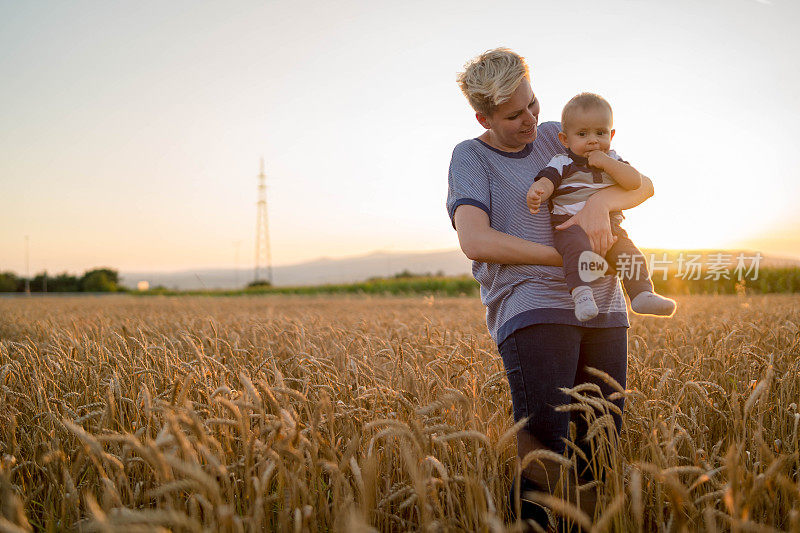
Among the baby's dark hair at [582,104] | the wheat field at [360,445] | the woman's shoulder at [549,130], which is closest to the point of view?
the wheat field at [360,445]

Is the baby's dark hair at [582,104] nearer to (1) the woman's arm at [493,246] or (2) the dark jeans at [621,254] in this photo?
(2) the dark jeans at [621,254]

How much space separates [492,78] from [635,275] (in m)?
1.28

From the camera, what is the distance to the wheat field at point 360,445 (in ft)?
5.17

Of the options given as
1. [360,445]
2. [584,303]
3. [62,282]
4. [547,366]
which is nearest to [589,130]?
[584,303]

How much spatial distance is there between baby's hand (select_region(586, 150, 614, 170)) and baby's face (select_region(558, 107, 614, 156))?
61mm

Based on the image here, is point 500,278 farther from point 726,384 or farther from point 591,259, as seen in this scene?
point 726,384

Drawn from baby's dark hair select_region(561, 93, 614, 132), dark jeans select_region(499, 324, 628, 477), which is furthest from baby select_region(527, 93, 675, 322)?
dark jeans select_region(499, 324, 628, 477)

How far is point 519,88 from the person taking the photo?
2.39 m

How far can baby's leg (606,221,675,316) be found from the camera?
2.60m

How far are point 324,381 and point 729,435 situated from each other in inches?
89.0

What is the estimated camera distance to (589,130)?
2793mm

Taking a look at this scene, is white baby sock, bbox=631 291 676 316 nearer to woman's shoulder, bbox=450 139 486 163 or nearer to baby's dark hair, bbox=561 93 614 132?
baby's dark hair, bbox=561 93 614 132

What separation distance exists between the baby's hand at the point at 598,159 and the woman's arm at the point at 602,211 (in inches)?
5.0

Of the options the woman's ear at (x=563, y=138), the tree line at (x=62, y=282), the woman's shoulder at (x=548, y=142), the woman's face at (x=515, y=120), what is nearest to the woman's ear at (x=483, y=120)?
the woman's face at (x=515, y=120)
